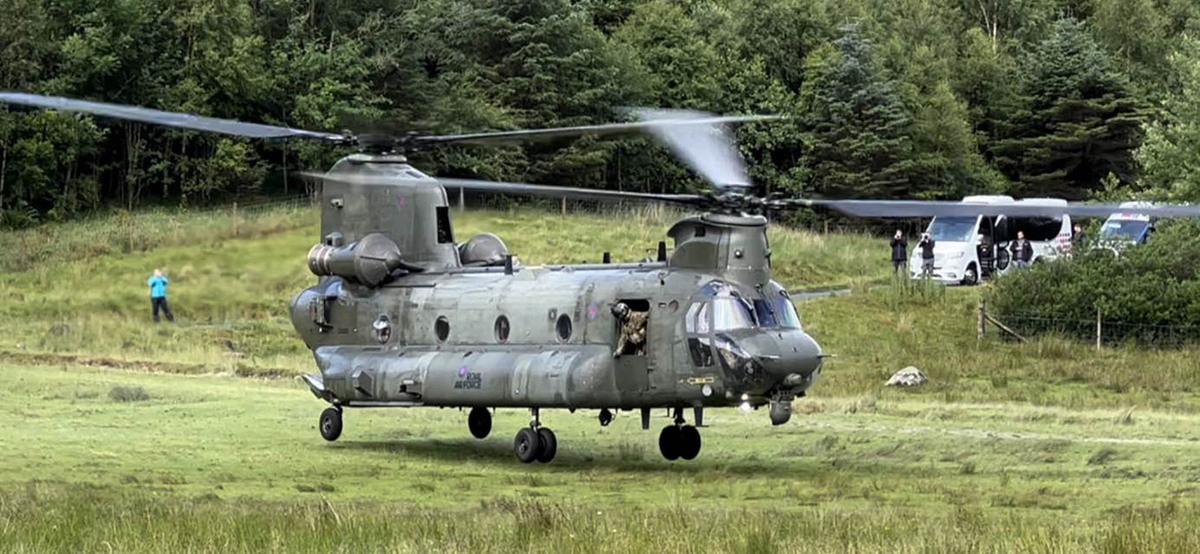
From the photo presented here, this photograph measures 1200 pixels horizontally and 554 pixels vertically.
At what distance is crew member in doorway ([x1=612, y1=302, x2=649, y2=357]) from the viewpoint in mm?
25469

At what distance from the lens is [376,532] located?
17.1 m

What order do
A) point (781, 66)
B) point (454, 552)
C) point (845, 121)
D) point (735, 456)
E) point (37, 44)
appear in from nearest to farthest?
1. point (454, 552)
2. point (735, 456)
3. point (37, 44)
4. point (845, 121)
5. point (781, 66)

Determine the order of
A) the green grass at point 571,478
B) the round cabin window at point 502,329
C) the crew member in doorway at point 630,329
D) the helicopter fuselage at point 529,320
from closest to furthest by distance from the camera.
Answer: the green grass at point 571,478, the helicopter fuselage at point 529,320, the crew member in doorway at point 630,329, the round cabin window at point 502,329

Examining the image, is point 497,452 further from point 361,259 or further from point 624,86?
point 624,86

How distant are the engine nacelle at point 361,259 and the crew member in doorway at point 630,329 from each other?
205 inches

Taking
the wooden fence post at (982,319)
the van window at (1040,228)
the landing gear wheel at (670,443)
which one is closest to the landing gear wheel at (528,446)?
the landing gear wheel at (670,443)

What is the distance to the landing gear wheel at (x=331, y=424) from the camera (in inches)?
1167

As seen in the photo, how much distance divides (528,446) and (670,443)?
6.81 feet

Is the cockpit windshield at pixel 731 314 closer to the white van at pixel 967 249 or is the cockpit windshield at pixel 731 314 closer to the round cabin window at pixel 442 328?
the round cabin window at pixel 442 328

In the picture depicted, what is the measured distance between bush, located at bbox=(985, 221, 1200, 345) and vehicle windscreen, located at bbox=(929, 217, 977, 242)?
1069 cm

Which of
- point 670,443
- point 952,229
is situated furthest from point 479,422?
point 952,229

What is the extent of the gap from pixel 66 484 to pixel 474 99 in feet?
179

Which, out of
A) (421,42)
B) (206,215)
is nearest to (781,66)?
(421,42)

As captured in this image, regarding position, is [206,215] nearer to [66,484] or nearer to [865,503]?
[66,484]
